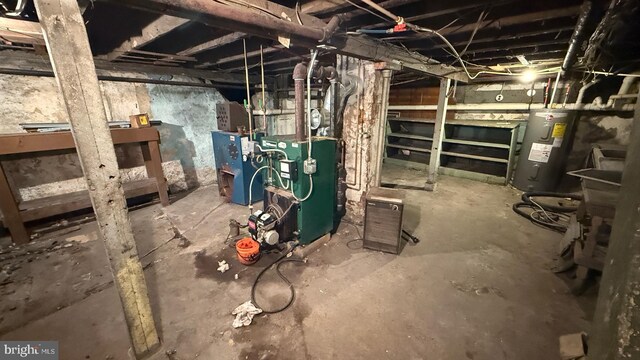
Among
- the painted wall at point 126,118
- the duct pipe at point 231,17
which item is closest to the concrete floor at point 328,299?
the painted wall at point 126,118

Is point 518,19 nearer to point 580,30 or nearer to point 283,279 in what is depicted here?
point 580,30

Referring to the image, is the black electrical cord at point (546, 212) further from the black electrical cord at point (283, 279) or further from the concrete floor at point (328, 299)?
the black electrical cord at point (283, 279)

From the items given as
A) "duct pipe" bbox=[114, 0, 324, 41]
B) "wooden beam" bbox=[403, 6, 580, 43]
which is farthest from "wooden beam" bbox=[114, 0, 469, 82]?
"wooden beam" bbox=[403, 6, 580, 43]

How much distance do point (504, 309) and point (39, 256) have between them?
171 inches

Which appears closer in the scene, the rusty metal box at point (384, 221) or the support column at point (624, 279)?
the support column at point (624, 279)

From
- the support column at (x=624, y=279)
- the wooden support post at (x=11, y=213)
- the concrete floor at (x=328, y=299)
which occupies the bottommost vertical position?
the concrete floor at (x=328, y=299)

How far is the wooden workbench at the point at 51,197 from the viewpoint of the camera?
2459mm

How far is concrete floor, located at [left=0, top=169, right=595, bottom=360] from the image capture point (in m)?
1.53

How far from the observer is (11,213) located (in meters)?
2.53

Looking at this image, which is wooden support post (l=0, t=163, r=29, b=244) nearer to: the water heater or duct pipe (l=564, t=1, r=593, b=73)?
duct pipe (l=564, t=1, r=593, b=73)

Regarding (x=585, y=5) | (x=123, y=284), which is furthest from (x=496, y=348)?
(x=585, y=5)

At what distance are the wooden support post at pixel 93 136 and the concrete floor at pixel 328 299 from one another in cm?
58

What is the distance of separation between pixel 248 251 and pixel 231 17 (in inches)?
70.3

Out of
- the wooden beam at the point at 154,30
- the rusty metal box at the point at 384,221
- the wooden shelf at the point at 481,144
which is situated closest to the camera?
the wooden beam at the point at 154,30
